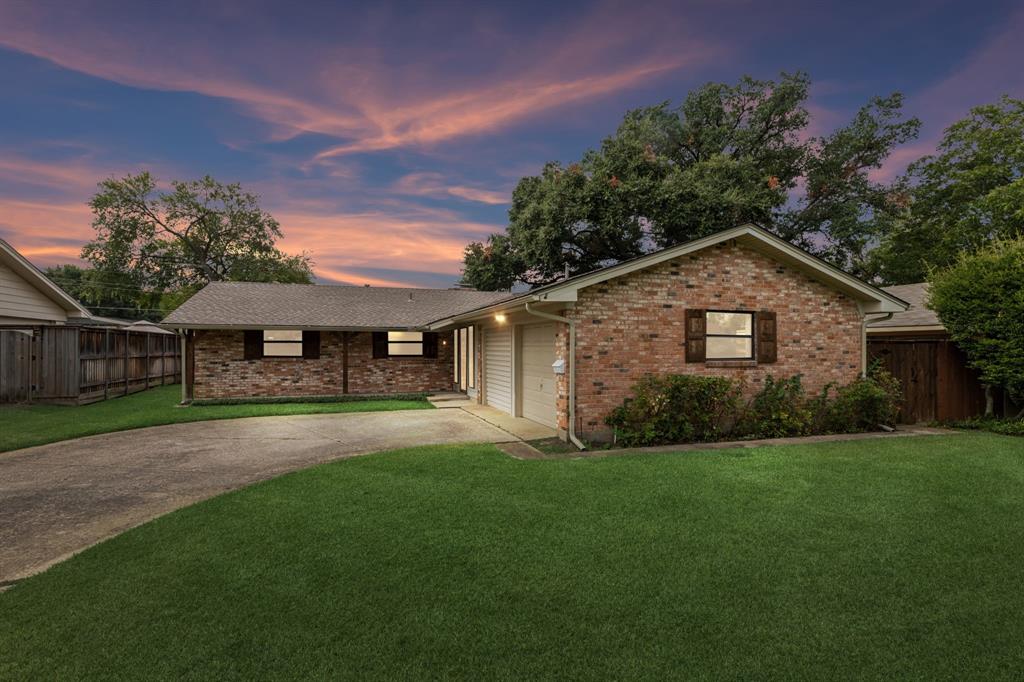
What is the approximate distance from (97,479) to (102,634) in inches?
185

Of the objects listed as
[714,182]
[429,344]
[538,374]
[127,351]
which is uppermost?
[714,182]

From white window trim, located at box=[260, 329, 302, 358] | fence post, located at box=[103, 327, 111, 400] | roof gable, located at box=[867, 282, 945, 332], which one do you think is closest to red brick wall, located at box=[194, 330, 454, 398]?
white window trim, located at box=[260, 329, 302, 358]

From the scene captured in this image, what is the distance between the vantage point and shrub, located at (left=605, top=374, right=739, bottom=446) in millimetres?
8641

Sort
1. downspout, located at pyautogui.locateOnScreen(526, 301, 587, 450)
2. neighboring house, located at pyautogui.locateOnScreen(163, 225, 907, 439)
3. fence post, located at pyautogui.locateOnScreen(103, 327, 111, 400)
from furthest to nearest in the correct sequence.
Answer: fence post, located at pyautogui.locateOnScreen(103, 327, 111, 400)
neighboring house, located at pyautogui.locateOnScreen(163, 225, 907, 439)
downspout, located at pyautogui.locateOnScreen(526, 301, 587, 450)

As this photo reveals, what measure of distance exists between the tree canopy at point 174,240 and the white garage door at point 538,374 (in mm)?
32984

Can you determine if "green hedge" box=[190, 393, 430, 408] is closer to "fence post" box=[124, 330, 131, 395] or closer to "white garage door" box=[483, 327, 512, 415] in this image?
"white garage door" box=[483, 327, 512, 415]

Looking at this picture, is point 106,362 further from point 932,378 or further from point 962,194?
point 962,194

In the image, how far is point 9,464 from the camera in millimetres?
7270

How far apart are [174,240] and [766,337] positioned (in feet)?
131

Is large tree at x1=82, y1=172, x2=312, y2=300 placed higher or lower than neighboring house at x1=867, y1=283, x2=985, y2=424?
higher

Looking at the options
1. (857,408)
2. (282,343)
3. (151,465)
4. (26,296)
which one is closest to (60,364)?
(26,296)

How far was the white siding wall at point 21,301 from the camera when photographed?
13.6m

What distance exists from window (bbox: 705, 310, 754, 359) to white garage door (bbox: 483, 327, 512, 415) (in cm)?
488

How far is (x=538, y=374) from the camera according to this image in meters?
11.1
